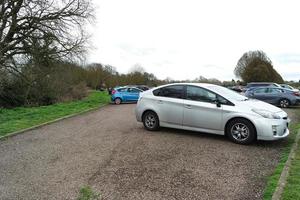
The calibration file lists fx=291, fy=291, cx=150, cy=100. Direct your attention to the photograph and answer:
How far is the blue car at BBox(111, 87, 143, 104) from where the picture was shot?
82.6 ft

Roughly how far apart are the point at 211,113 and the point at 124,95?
1795 centimetres

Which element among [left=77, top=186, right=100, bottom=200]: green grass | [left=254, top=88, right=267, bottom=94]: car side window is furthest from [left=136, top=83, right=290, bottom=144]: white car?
[left=254, top=88, right=267, bottom=94]: car side window

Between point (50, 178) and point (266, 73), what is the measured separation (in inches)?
2512

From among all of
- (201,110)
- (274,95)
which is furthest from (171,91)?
(274,95)

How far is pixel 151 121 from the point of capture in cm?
942

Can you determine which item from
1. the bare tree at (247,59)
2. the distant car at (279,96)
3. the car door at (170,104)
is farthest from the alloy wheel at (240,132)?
the bare tree at (247,59)

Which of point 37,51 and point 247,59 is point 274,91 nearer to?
point 37,51

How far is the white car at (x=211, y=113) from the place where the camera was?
730 centimetres

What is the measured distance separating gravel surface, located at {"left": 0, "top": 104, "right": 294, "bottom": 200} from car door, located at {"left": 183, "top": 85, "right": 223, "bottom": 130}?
0.42m

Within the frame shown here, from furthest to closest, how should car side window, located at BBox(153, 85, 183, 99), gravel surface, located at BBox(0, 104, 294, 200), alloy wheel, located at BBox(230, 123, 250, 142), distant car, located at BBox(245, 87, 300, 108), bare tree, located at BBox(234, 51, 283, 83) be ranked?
bare tree, located at BBox(234, 51, 283, 83), distant car, located at BBox(245, 87, 300, 108), car side window, located at BBox(153, 85, 183, 99), alloy wheel, located at BBox(230, 123, 250, 142), gravel surface, located at BBox(0, 104, 294, 200)

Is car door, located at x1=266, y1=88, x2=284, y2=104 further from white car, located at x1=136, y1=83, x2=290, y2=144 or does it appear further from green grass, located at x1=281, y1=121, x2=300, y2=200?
green grass, located at x1=281, y1=121, x2=300, y2=200

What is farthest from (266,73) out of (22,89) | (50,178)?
(50,178)

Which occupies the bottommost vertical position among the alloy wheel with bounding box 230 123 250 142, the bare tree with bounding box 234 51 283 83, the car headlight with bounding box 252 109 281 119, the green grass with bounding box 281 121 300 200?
the green grass with bounding box 281 121 300 200

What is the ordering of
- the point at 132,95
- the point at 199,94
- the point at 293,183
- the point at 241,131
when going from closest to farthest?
the point at 293,183
the point at 241,131
the point at 199,94
the point at 132,95
